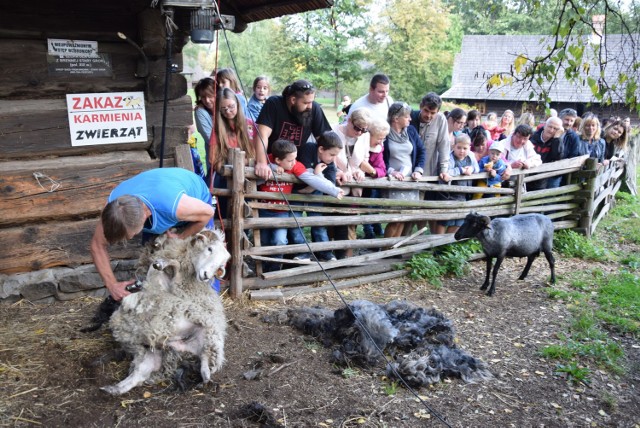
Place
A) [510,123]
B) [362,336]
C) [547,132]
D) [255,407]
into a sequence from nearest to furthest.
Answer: [255,407] < [362,336] < [547,132] < [510,123]

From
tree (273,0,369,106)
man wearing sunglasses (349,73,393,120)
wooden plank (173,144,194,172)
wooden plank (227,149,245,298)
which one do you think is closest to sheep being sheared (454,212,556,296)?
man wearing sunglasses (349,73,393,120)

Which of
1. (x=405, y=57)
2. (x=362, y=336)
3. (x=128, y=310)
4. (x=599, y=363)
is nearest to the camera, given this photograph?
(x=128, y=310)

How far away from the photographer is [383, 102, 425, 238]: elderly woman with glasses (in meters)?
6.93

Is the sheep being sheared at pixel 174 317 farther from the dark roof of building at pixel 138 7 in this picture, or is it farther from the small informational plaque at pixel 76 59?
the small informational plaque at pixel 76 59

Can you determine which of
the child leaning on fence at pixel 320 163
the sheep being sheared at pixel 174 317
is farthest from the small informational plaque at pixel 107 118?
the sheep being sheared at pixel 174 317

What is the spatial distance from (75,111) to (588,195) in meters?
8.24

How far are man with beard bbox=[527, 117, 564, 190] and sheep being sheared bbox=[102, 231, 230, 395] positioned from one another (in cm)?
684

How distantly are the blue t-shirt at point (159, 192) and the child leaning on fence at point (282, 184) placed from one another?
5.36ft

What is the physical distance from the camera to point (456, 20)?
4106 cm

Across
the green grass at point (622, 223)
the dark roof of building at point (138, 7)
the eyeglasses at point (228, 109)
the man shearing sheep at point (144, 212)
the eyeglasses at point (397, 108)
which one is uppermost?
the dark roof of building at point (138, 7)

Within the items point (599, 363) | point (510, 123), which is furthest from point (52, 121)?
point (510, 123)

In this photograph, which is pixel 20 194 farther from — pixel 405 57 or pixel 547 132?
pixel 405 57

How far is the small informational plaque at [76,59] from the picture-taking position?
511cm

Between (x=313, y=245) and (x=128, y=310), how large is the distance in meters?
2.74
